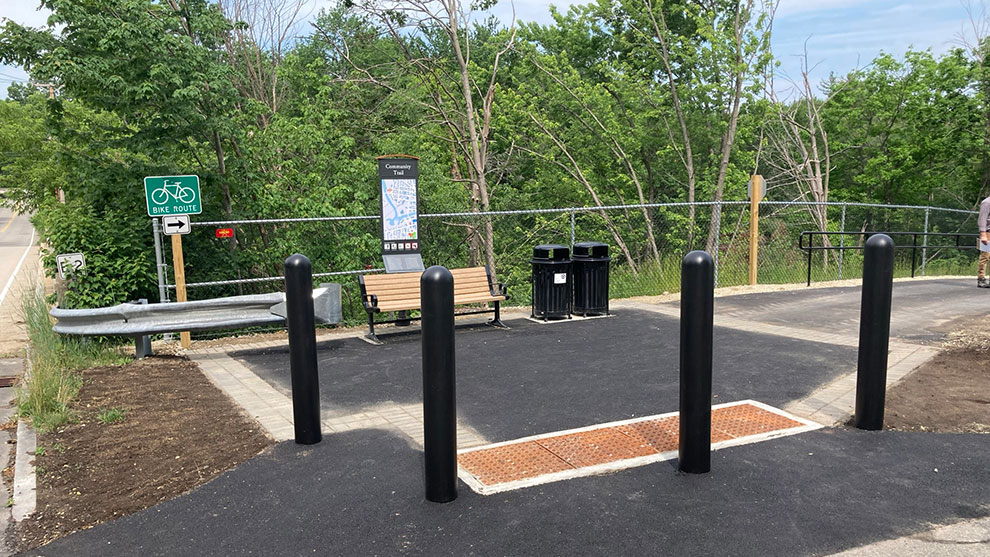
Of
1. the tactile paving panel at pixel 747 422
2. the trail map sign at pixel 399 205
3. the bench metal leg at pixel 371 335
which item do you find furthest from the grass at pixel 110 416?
the trail map sign at pixel 399 205

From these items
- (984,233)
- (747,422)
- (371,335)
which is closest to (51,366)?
(371,335)

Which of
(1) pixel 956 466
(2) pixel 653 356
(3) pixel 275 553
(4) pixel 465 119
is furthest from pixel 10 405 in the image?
(4) pixel 465 119

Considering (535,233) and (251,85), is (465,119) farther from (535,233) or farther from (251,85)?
(251,85)

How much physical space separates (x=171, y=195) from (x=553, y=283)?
522cm

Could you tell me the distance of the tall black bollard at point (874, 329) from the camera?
4.71 metres

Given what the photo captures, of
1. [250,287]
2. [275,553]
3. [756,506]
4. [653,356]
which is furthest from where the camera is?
[250,287]

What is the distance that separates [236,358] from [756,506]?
632cm

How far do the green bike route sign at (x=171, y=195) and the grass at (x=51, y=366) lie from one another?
1.73 m

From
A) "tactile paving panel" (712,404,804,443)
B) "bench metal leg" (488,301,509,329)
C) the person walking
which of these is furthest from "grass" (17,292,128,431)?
the person walking

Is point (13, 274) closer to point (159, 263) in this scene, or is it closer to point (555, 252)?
point (159, 263)

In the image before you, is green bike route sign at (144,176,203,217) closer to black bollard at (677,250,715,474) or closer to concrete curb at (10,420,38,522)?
concrete curb at (10,420,38,522)

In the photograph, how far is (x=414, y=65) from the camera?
722 inches

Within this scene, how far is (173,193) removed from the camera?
8.54m

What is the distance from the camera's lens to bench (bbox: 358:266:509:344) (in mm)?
9109
